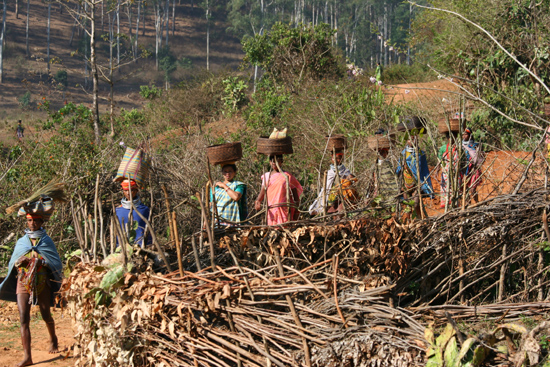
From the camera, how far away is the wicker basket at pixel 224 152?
15.1 feet

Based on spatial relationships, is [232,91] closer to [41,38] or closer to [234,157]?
[234,157]

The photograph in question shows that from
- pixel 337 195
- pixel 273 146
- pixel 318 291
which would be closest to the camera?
pixel 318 291

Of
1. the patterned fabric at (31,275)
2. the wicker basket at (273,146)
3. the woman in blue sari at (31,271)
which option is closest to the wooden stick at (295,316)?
the wicker basket at (273,146)

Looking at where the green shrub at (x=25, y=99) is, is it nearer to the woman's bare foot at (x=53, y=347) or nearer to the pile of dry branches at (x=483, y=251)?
the woman's bare foot at (x=53, y=347)

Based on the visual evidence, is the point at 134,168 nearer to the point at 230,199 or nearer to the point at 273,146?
the point at 230,199

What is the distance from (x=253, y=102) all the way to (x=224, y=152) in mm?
14168

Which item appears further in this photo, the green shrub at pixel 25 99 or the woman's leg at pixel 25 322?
the green shrub at pixel 25 99

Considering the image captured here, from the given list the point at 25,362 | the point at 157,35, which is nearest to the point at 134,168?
the point at 25,362

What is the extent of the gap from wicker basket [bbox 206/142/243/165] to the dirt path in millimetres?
1783

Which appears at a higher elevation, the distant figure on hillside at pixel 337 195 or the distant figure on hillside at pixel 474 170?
the distant figure on hillside at pixel 474 170

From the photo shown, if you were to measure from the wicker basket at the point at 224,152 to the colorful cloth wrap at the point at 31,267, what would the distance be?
1.62m

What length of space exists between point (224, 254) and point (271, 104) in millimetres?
11070

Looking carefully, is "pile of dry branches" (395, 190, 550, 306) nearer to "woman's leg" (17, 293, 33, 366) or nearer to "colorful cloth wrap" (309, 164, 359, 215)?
"colorful cloth wrap" (309, 164, 359, 215)

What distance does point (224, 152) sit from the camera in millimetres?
4613
